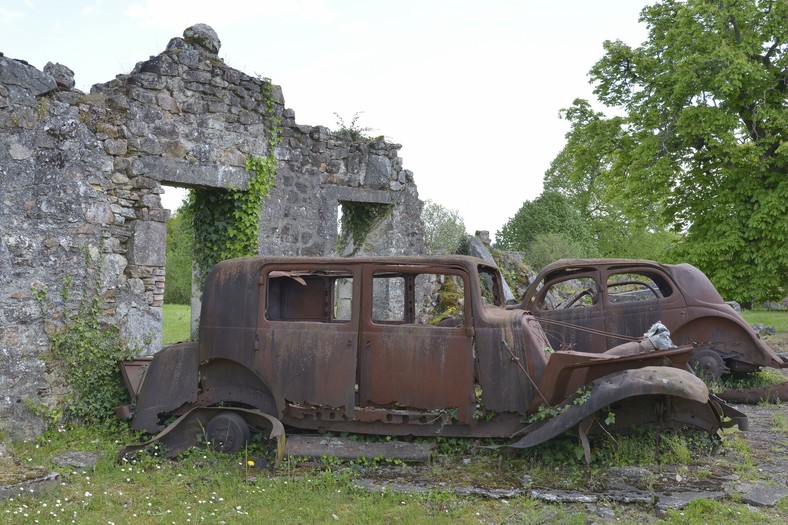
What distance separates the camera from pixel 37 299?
668 cm

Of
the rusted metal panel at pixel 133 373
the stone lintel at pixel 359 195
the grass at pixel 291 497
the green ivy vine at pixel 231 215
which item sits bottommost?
the grass at pixel 291 497

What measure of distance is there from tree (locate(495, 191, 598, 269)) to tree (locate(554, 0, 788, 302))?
11.0 m

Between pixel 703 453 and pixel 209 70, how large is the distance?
6943mm

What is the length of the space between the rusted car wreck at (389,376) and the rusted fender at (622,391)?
0.01 metres

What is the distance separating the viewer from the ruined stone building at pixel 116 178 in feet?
21.6

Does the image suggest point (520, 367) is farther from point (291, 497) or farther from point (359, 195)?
point (359, 195)

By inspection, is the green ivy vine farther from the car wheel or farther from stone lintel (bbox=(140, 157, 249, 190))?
the car wheel

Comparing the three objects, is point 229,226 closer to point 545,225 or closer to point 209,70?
point 209,70

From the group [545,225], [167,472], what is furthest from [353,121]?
[545,225]

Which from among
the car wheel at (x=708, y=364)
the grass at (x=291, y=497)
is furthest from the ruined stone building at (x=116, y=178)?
the car wheel at (x=708, y=364)

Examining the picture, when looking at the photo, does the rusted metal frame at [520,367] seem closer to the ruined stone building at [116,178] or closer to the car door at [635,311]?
the car door at [635,311]

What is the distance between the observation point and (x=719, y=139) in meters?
16.8

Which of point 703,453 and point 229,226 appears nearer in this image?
point 703,453

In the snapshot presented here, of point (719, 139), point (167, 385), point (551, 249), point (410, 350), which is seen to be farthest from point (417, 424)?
point (551, 249)
